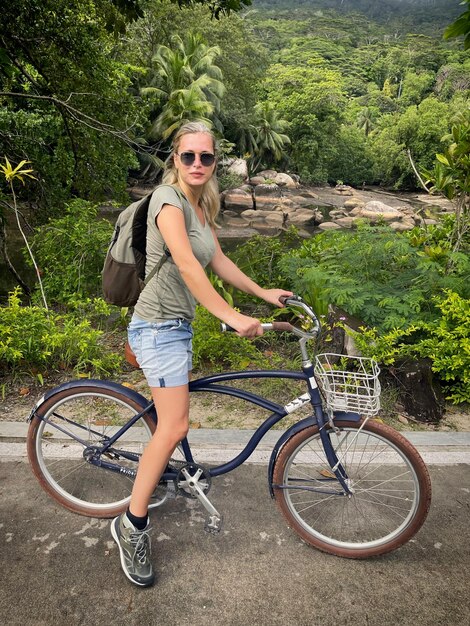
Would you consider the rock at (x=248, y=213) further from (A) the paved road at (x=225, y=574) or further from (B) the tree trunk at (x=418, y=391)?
(A) the paved road at (x=225, y=574)

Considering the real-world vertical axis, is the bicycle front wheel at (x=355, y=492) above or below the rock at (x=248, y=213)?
above

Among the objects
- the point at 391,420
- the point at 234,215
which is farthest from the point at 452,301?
the point at 234,215

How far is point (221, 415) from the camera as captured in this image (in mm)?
3883

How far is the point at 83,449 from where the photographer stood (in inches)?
120

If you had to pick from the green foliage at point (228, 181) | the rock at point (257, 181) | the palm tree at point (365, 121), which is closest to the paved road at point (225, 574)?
the green foliage at point (228, 181)

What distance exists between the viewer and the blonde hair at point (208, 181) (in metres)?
2.17

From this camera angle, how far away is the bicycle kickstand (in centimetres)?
249

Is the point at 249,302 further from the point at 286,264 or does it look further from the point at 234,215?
the point at 234,215

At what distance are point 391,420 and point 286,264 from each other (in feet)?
7.69

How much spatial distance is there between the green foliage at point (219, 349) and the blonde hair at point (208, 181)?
2.19 m

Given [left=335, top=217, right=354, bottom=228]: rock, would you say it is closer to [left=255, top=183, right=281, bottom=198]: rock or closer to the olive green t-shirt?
[left=255, top=183, right=281, bottom=198]: rock

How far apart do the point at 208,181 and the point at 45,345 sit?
8.90 feet

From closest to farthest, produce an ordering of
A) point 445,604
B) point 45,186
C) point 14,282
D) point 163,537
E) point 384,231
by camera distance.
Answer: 1. point 445,604
2. point 163,537
3. point 384,231
4. point 45,186
5. point 14,282

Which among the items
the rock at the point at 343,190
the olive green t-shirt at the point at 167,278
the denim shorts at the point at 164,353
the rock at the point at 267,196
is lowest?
the rock at the point at 343,190
